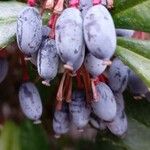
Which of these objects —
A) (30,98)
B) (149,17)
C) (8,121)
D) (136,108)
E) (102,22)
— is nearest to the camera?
(102,22)

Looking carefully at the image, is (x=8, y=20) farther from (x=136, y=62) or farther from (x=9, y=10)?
A: (x=136, y=62)

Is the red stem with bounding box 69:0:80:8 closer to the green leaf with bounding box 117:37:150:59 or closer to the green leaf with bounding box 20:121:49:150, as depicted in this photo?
the green leaf with bounding box 117:37:150:59

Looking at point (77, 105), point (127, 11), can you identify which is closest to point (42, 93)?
point (77, 105)

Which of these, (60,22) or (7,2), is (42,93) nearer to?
(7,2)

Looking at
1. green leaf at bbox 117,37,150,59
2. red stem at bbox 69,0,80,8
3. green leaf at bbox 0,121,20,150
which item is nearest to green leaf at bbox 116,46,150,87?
green leaf at bbox 117,37,150,59

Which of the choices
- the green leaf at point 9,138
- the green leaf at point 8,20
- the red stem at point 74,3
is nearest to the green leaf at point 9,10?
the green leaf at point 8,20

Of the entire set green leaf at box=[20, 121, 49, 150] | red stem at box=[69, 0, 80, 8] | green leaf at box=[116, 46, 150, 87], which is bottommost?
green leaf at box=[20, 121, 49, 150]
